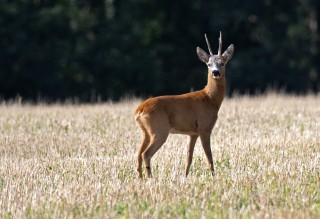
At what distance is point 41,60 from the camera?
3192 cm

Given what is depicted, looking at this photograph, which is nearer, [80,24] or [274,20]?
[80,24]

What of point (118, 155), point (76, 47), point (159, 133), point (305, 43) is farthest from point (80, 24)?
point (159, 133)

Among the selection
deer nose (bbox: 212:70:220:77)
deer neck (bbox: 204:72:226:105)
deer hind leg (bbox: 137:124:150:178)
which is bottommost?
deer hind leg (bbox: 137:124:150:178)

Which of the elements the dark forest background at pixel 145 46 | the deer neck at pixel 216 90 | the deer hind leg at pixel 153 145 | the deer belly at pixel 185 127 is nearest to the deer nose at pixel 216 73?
the deer neck at pixel 216 90

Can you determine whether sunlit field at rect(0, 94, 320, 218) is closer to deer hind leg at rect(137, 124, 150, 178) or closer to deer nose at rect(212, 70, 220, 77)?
deer hind leg at rect(137, 124, 150, 178)

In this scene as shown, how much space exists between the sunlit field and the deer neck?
920 millimetres

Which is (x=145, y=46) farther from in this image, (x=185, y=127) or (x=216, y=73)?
(x=185, y=127)

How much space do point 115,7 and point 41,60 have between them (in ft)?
22.0

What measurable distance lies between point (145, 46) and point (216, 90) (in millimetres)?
24251

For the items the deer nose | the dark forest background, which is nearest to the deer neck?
the deer nose

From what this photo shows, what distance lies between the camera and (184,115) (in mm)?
10172

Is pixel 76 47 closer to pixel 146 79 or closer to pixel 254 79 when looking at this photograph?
pixel 146 79

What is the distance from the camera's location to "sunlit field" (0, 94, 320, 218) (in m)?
7.94

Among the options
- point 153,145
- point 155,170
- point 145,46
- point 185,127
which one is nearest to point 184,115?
point 185,127
